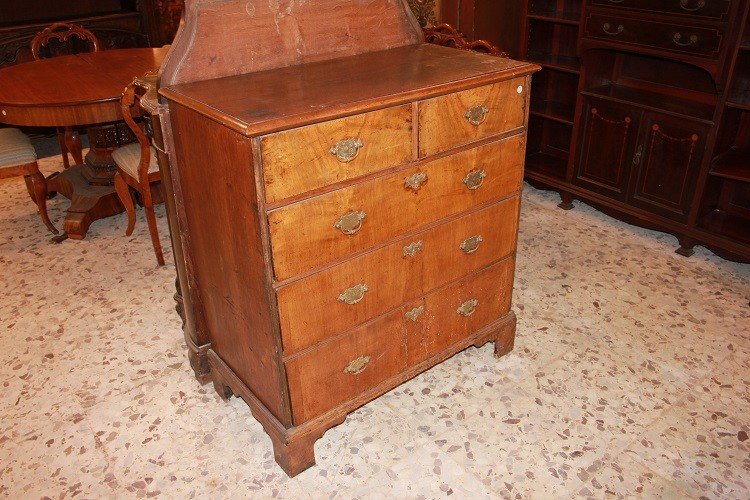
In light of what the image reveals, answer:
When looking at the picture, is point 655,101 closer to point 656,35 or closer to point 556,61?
point 656,35

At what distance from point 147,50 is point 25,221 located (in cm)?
144

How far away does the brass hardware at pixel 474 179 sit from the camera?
2.25 meters

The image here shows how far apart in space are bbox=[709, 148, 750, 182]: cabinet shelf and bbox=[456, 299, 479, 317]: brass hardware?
1.65m

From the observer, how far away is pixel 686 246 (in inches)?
138

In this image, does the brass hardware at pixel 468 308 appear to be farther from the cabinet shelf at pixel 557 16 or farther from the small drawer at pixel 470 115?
the cabinet shelf at pixel 557 16

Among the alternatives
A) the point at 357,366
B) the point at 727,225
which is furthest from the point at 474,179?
the point at 727,225

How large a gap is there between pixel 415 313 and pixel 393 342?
0.13 meters

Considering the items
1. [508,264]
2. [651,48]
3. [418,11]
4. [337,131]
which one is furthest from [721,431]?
[418,11]

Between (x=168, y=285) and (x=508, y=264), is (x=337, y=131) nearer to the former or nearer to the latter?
(x=508, y=264)

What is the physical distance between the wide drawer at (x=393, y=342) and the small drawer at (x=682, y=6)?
1.64 metres

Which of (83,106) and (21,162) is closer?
(83,106)

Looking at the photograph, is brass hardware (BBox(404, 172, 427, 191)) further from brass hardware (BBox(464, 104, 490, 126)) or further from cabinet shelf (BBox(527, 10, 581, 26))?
cabinet shelf (BBox(527, 10, 581, 26))

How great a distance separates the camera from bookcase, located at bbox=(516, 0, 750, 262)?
3125mm

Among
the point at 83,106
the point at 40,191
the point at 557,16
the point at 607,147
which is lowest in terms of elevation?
the point at 40,191
